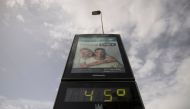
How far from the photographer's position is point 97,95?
17.1 ft

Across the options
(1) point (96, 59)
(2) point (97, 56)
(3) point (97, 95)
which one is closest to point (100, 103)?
(3) point (97, 95)

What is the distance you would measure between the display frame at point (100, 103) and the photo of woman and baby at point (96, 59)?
0.86 meters

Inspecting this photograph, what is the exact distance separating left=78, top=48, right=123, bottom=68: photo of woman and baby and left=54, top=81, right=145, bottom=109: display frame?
857 mm

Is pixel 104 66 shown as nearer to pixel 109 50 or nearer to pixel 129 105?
pixel 109 50

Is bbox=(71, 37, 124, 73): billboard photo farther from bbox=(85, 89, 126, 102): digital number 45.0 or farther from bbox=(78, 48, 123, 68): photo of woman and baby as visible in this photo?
bbox=(85, 89, 126, 102): digital number 45.0

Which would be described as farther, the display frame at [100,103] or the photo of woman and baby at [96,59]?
the photo of woman and baby at [96,59]

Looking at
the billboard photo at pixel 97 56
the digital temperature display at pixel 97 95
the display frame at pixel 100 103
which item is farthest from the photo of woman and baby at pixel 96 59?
the digital temperature display at pixel 97 95

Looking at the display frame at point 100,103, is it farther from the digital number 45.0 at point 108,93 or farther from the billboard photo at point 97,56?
the billboard photo at point 97,56

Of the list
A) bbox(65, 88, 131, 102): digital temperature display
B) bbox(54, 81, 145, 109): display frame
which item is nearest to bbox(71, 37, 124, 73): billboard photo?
bbox(54, 81, 145, 109): display frame

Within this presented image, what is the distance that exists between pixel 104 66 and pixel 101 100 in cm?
147

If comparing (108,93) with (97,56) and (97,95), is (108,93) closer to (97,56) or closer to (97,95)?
(97,95)

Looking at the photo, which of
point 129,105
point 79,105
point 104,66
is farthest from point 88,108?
point 104,66

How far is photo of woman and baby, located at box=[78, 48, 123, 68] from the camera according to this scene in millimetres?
6410

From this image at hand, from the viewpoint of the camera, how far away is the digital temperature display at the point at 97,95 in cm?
509
